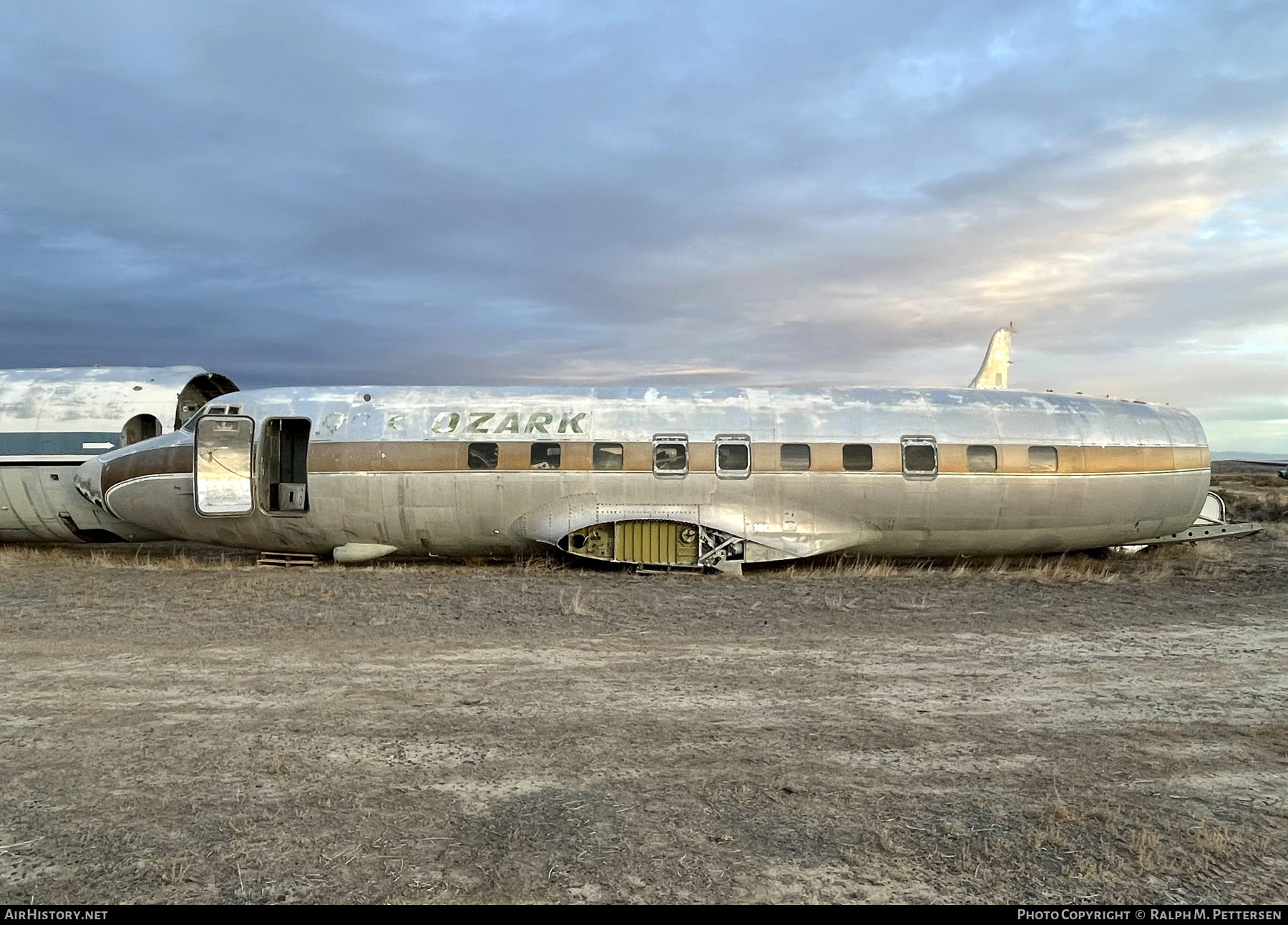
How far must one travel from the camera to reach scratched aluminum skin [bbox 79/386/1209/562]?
15.6 meters

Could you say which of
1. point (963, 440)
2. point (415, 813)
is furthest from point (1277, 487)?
point (415, 813)

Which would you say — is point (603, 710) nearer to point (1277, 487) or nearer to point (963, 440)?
point (963, 440)

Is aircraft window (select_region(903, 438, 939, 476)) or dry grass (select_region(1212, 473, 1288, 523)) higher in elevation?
aircraft window (select_region(903, 438, 939, 476))

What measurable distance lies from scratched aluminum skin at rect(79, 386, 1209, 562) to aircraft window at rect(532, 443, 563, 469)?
17 centimetres

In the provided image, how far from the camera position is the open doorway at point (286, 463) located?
53.0 ft

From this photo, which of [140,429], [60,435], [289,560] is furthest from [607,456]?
[60,435]

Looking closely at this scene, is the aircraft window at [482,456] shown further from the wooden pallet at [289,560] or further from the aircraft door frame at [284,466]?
the wooden pallet at [289,560]

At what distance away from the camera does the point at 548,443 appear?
51.5ft

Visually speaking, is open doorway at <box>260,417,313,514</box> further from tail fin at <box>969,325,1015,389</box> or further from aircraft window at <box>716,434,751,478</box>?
tail fin at <box>969,325,1015,389</box>

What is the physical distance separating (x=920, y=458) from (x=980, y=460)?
120cm

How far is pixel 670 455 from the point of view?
15680 millimetres

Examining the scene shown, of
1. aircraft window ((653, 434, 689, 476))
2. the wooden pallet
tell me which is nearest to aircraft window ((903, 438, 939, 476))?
aircraft window ((653, 434, 689, 476))

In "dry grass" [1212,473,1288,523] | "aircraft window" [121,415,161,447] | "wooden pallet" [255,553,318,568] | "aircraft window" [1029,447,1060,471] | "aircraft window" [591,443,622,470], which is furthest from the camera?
"dry grass" [1212,473,1288,523]

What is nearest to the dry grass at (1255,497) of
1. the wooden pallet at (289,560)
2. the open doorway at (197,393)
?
the wooden pallet at (289,560)
